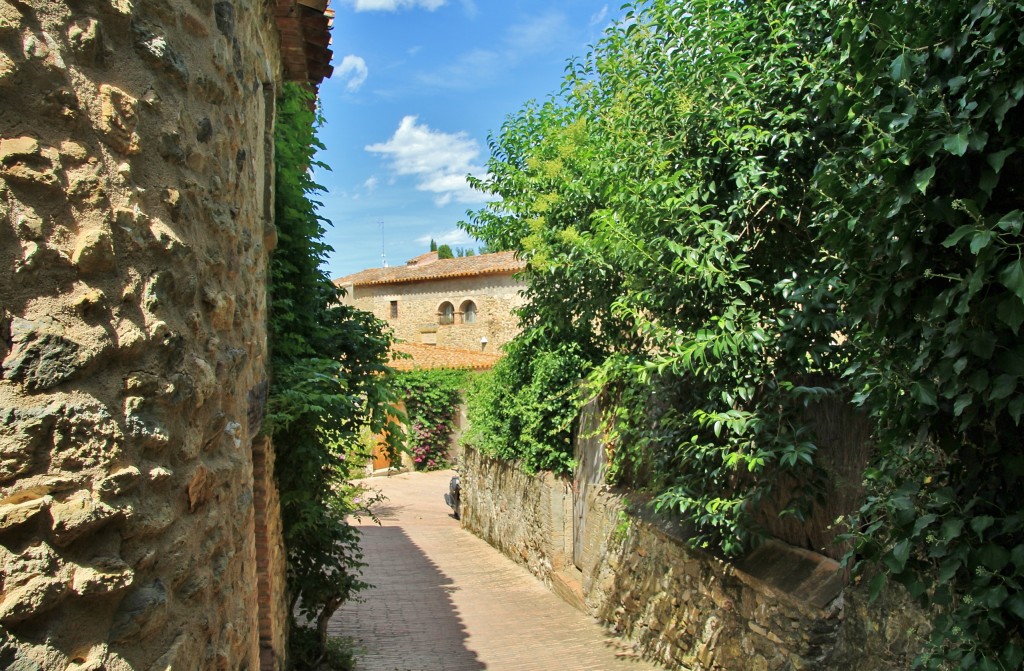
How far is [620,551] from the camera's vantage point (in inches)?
341

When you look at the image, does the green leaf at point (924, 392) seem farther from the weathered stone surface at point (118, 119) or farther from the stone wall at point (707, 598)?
the weathered stone surface at point (118, 119)

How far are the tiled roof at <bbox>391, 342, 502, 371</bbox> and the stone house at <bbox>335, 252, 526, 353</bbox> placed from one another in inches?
74.8

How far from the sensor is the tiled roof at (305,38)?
565 centimetres

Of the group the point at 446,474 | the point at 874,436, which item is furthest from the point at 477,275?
the point at 874,436

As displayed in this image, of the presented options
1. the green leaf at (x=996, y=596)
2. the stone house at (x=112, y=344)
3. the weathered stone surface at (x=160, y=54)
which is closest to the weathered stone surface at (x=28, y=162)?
the stone house at (x=112, y=344)

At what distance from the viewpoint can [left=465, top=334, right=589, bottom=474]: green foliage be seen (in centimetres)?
1059

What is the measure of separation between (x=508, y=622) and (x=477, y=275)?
2345 centimetres

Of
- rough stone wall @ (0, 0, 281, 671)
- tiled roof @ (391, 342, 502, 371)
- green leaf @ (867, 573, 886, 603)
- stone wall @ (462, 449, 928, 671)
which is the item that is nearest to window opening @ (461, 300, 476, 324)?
tiled roof @ (391, 342, 502, 371)

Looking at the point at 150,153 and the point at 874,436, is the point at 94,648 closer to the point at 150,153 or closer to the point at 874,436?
the point at 150,153

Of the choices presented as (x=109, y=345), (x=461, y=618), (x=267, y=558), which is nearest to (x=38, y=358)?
(x=109, y=345)

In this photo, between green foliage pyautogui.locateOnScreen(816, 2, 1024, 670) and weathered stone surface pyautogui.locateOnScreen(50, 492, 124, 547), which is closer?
weathered stone surface pyautogui.locateOnScreen(50, 492, 124, 547)

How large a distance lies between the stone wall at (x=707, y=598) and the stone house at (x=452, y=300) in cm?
2015

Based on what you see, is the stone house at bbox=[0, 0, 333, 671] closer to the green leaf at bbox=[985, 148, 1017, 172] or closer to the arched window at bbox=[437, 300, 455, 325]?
the green leaf at bbox=[985, 148, 1017, 172]

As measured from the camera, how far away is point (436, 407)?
86.2 feet
